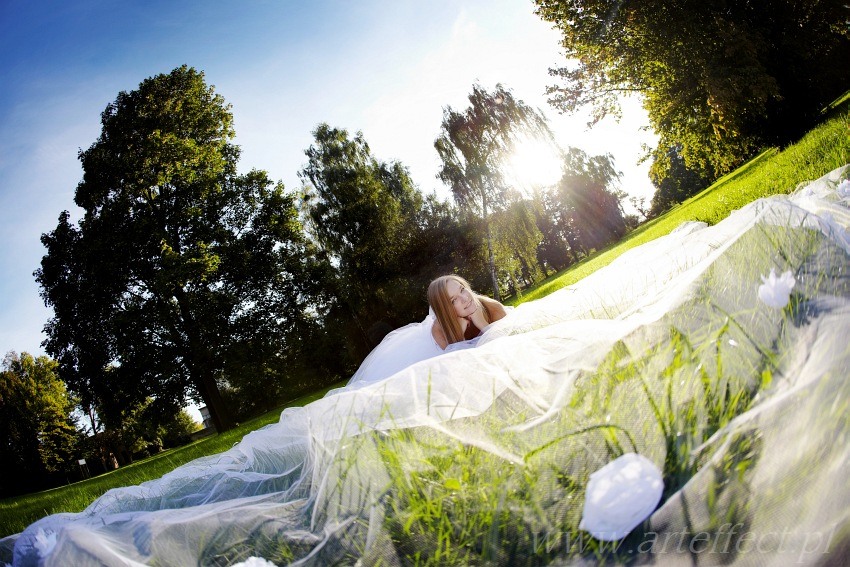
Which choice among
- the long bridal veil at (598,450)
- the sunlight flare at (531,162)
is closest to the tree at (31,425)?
the sunlight flare at (531,162)

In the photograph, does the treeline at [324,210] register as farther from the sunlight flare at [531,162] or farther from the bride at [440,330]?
the bride at [440,330]

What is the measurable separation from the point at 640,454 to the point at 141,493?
8.63ft

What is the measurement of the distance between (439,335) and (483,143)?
15687 millimetres

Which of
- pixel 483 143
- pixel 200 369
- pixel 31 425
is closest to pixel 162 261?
pixel 200 369

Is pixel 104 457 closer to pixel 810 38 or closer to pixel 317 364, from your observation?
pixel 317 364

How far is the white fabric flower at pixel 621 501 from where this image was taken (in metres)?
0.90

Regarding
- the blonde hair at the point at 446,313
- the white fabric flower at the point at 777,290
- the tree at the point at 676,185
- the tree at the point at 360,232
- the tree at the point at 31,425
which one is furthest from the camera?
the tree at the point at 676,185

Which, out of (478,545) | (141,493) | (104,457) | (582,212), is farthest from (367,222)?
(582,212)

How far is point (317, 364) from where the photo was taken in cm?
2456

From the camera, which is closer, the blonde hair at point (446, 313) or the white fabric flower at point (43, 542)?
the white fabric flower at point (43, 542)

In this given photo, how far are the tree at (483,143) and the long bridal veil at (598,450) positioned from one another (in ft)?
58.1

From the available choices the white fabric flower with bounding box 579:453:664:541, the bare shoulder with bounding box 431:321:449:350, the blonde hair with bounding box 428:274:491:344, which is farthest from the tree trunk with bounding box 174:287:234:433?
the white fabric flower with bounding box 579:453:664:541

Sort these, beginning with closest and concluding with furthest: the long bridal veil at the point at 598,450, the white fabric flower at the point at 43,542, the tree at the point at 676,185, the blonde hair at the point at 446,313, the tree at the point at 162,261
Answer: the long bridal veil at the point at 598,450
the white fabric flower at the point at 43,542
the blonde hair at the point at 446,313
the tree at the point at 162,261
the tree at the point at 676,185

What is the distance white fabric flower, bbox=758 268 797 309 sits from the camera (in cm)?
125
